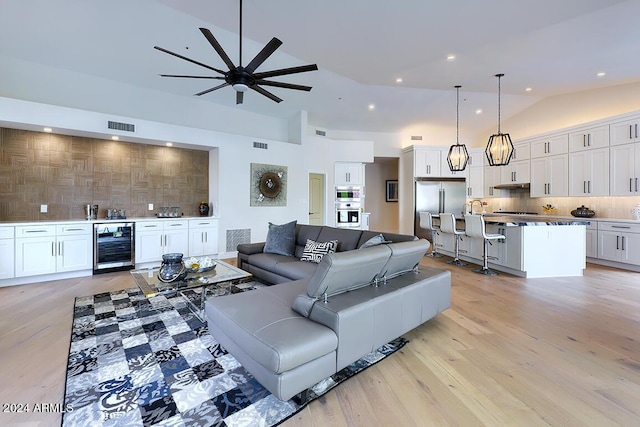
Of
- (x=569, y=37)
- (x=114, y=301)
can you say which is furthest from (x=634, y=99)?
(x=114, y=301)

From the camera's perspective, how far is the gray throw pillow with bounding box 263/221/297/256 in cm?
440

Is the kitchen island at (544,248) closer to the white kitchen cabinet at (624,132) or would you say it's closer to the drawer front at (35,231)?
the white kitchen cabinet at (624,132)

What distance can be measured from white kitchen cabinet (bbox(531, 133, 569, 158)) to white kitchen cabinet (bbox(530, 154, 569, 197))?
0.11 meters

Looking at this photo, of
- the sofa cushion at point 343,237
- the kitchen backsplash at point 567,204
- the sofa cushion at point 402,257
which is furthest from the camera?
the kitchen backsplash at point 567,204

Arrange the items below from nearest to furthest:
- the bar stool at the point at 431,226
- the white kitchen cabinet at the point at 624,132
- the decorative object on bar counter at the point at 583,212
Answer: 1. the white kitchen cabinet at the point at 624,132
2. the decorative object on bar counter at the point at 583,212
3. the bar stool at the point at 431,226

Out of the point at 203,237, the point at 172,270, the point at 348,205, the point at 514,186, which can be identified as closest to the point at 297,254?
the point at 172,270

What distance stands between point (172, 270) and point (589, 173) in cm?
818

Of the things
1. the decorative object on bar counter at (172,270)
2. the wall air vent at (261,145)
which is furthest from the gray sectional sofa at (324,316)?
the wall air vent at (261,145)

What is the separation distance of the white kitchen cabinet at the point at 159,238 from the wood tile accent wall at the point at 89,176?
683 millimetres

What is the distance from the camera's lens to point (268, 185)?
6.73m

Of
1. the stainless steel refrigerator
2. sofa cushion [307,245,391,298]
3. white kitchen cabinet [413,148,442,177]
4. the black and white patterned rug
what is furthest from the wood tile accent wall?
the stainless steel refrigerator

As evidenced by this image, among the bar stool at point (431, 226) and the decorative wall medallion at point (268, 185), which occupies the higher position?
the decorative wall medallion at point (268, 185)

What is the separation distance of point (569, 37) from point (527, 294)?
370 cm

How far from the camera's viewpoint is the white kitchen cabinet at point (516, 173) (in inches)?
289
